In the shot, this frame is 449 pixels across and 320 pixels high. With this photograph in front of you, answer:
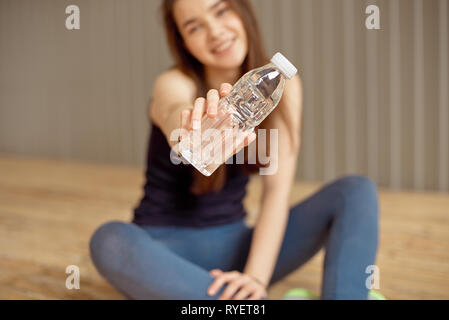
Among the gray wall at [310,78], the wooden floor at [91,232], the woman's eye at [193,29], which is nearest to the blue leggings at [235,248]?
the wooden floor at [91,232]

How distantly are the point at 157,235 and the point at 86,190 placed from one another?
1.98m

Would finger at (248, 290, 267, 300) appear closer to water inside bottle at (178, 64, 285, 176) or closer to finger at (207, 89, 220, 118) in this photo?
water inside bottle at (178, 64, 285, 176)

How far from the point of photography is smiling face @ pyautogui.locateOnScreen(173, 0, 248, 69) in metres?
1.23

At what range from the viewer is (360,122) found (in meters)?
3.20

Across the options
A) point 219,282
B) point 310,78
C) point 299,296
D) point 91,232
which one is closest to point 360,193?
point 299,296

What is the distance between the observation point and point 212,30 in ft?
4.03

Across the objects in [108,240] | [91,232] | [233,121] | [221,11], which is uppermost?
[221,11]

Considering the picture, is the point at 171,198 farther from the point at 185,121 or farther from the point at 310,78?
the point at 310,78

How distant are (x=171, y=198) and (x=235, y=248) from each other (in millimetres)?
216

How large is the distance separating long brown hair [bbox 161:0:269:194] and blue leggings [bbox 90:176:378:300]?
130 millimetres

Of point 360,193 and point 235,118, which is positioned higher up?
point 235,118

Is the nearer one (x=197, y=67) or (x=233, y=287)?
(x=233, y=287)
